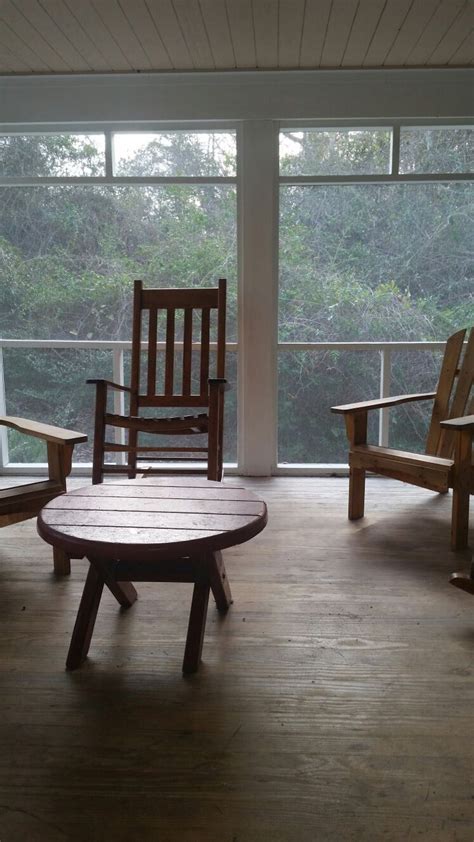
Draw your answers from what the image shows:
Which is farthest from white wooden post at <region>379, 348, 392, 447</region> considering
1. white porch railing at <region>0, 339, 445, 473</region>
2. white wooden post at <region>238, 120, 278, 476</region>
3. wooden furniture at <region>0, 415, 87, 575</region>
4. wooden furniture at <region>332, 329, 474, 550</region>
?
wooden furniture at <region>0, 415, 87, 575</region>

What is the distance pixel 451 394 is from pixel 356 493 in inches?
32.4

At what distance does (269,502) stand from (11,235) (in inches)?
90.5

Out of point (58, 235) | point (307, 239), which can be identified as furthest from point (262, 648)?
point (58, 235)

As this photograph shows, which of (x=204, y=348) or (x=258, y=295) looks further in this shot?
→ (x=258, y=295)

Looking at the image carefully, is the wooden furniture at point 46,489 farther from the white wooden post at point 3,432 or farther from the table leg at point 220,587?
the white wooden post at point 3,432

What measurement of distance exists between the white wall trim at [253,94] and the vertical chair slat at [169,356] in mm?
1221

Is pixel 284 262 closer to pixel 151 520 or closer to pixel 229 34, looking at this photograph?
pixel 229 34

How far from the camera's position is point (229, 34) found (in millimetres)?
2801

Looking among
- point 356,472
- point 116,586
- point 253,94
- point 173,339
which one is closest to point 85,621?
point 116,586

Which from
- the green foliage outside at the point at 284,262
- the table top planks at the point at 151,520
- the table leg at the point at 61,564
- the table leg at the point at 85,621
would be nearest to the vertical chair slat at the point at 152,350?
the green foliage outside at the point at 284,262

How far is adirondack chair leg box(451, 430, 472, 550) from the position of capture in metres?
2.36

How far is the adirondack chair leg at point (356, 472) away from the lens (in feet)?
9.05

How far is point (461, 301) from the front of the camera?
3.53 metres

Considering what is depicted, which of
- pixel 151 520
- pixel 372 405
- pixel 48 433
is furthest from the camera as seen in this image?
pixel 372 405
